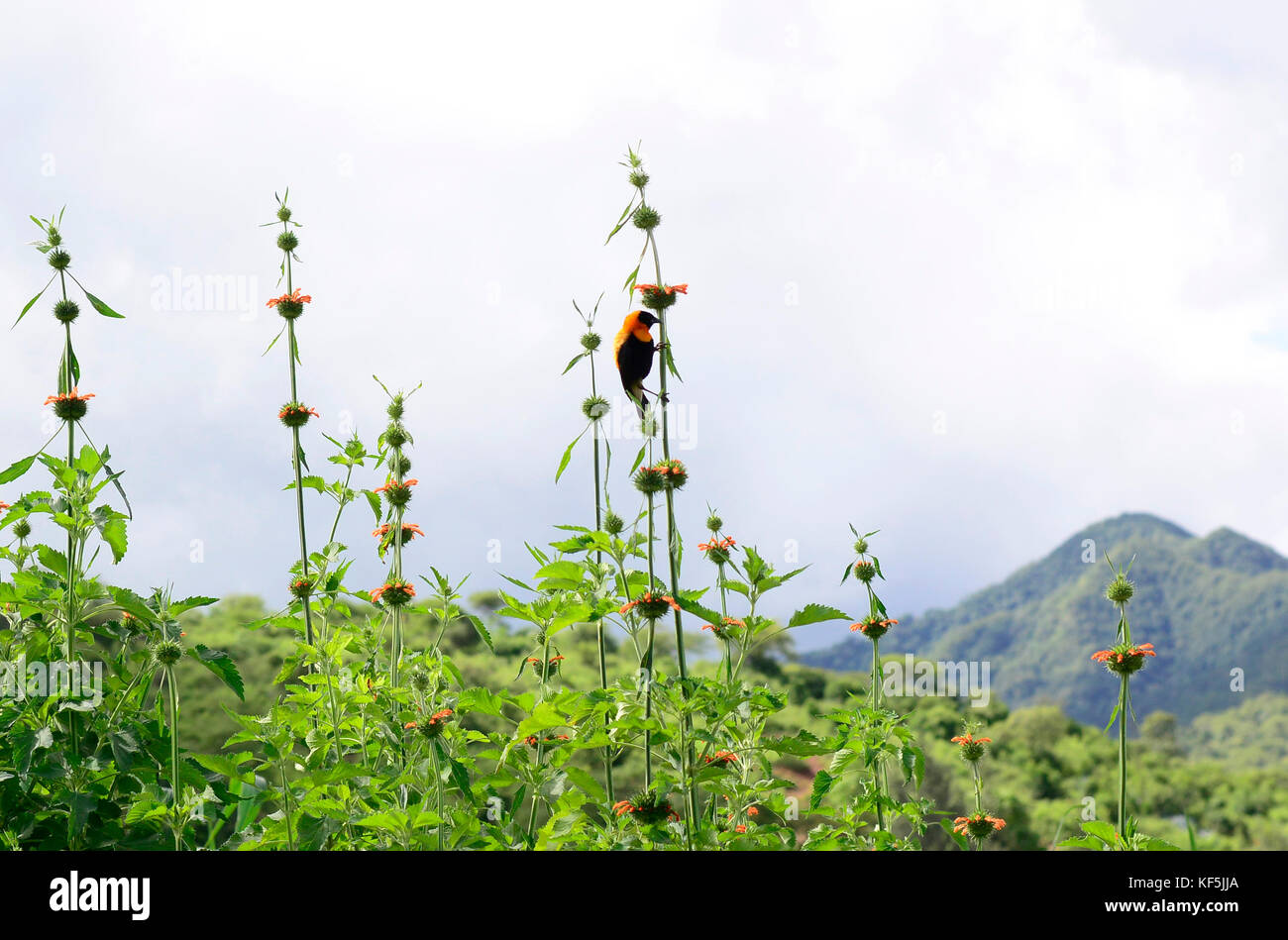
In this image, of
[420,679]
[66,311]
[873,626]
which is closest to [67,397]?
[66,311]

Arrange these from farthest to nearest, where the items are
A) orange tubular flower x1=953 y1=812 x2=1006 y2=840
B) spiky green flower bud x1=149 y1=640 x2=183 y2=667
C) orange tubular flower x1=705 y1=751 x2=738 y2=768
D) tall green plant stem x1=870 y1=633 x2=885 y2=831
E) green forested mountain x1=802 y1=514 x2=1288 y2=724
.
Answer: green forested mountain x1=802 y1=514 x2=1288 y2=724 < orange tubular flower x1=953 y1=812 x2=1006 y2=840 < tall green plant stem x1=870 y1=633 x2=885 y2=831 < spiky green flower bud x1=149 y1=640 x2=183 y2=667 < orange tubular flower x1=705 y1=751 x2=738 y2=768

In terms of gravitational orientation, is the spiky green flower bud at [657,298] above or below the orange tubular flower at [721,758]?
above

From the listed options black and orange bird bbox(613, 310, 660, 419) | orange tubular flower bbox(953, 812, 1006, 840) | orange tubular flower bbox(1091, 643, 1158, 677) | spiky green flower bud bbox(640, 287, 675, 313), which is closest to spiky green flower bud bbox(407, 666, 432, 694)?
black and orange bird bbox(613, 310, 660, 419)

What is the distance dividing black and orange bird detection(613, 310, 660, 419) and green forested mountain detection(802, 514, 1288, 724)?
34.3 meters

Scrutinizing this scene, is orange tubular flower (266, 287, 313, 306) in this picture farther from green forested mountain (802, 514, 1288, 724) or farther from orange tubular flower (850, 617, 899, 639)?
green forested mountain (802, 514, 1288, 724)

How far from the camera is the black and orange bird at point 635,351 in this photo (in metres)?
2.45

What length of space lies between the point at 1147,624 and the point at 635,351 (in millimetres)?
52412

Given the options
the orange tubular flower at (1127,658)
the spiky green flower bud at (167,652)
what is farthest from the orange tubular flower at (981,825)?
the spiky green flower bud at (167,652)

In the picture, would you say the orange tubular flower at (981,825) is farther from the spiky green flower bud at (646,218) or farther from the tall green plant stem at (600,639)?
the spiky green flower bud at (646,218)

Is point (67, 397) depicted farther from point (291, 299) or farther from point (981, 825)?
point (981, 825)

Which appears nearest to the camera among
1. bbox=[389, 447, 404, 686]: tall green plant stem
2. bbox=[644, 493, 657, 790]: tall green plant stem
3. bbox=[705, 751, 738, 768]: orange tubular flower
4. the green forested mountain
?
bbox=[644, 493, 657, 790]: tall green plant stem

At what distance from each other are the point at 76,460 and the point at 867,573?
2.26 meters

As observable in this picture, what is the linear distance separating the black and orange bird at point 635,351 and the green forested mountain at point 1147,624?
3428 centimetres

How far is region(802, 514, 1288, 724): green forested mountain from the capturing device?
41.1 m
